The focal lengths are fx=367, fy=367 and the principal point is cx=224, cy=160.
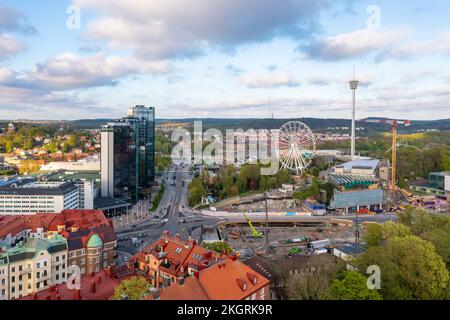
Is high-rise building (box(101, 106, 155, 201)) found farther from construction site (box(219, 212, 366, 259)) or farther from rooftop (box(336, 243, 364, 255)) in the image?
rooftop (box(336, 243, 364, 255))

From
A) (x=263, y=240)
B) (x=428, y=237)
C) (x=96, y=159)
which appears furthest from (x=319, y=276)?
(x=96, y=159)

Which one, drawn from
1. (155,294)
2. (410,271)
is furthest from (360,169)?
(155,294)

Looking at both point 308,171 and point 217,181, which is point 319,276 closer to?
point 217,181

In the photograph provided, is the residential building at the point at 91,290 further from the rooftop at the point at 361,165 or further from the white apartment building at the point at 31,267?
the rooftop at the point at 361,165

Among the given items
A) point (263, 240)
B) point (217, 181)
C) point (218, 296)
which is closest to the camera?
point (218, 296)

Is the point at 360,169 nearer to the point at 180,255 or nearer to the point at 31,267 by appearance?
the point at 180,255

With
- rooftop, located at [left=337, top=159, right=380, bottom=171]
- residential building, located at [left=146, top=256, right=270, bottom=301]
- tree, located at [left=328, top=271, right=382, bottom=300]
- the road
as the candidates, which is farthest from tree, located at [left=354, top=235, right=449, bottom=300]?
rooftop, located at [left=337, top=159, right=380, bottom=171]
